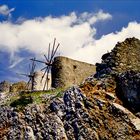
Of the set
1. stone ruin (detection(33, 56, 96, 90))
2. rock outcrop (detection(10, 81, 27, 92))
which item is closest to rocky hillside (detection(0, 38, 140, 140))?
stone ruin (detection(33, 56, 96, 90))

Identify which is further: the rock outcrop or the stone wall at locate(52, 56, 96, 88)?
the rock outcrop

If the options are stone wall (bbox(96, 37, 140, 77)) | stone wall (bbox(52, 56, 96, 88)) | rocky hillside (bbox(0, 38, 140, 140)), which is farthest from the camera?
Answer: stone wall (bbox(52, 56, 96, 88))

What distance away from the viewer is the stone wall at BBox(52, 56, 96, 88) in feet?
232

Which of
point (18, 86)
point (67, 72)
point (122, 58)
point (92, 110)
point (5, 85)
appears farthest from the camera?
point (5, 85)

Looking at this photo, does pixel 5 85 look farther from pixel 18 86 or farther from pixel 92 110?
pixel 92 110

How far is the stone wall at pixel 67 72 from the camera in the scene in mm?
70562

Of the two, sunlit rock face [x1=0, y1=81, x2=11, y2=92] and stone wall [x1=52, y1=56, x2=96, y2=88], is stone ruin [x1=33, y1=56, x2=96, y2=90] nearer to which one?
stone wall [x1=52, y1=56, x2=96, y2=88]

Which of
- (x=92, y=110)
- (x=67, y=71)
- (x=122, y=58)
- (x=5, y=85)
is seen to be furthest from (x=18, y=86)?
(x=92, y=110)

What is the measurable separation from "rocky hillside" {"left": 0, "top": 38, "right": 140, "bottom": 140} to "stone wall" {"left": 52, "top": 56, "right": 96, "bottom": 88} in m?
20.4

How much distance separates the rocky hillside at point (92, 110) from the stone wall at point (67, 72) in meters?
20.4

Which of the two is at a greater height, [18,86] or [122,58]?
[122,58]

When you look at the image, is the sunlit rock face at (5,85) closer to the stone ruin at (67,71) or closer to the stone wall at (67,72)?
the stone ruin at (67,71)

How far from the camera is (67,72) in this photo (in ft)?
236

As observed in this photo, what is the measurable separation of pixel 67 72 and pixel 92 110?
28.3 meters
